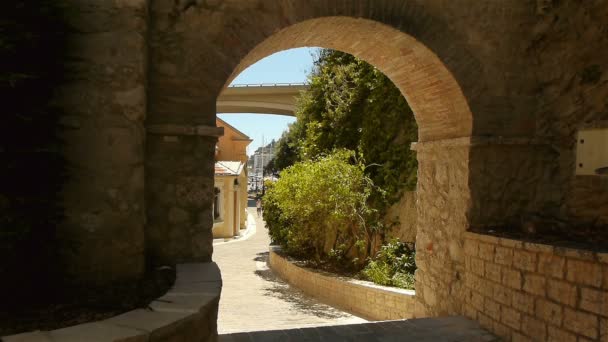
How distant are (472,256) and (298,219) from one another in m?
6.32

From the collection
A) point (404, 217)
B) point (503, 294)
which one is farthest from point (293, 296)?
point (503, 294)

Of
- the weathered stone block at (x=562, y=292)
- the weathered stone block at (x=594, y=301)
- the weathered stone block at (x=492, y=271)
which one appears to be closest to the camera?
the weathered stone block at (x=594, y=301)

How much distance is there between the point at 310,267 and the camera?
10633mm

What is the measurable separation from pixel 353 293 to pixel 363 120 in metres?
4.67

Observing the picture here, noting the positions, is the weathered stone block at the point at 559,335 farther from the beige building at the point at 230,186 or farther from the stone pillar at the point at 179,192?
the beige building at the point at 230,186

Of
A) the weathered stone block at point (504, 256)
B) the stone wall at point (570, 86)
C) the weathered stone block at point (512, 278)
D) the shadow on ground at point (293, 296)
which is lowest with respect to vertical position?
the shadow on ground at point (293, 296)

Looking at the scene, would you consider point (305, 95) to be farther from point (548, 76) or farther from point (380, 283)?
point (548, 76)

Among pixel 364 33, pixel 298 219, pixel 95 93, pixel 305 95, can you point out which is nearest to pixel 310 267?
pixel 298 219

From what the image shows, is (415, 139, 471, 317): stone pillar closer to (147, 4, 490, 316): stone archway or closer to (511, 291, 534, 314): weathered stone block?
(147, 4, 490, 316): stone archway

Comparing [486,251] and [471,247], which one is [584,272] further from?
[471,247]

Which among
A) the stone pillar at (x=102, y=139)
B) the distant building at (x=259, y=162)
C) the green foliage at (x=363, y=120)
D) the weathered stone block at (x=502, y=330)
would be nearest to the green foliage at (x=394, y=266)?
the green foliage at (x=363, y=120)

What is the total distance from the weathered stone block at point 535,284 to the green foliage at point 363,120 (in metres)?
5.86

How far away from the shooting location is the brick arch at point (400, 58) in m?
4.18

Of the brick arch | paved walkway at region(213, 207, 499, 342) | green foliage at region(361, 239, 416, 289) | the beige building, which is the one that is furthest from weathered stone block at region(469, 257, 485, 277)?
the beige building
